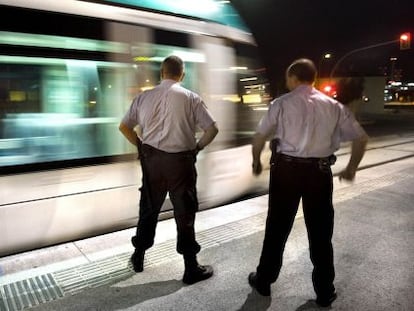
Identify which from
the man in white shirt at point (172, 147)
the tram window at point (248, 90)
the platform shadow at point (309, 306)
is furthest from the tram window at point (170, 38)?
the platform shadow at point (309, 306)

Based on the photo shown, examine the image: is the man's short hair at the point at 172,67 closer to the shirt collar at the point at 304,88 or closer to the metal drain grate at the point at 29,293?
the shirt collar at the point at 304,88


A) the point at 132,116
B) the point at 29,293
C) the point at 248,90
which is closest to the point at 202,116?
the point at 132,116

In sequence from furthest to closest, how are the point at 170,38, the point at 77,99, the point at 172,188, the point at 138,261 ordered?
the point at 170,38 → the point at 77,99 → the point at 138,261 → the point at 172,188

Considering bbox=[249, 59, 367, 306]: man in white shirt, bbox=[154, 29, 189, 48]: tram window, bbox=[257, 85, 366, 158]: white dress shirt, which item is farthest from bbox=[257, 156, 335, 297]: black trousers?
bbox=[154, 29, 189, 48]: tram window

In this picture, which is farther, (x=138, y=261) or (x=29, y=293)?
(x=138, y=261)

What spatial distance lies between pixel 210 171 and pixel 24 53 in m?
2.59

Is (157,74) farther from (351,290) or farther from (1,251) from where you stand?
(351,290)

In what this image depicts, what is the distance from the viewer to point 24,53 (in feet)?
12.7

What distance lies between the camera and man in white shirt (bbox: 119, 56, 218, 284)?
3.39 m

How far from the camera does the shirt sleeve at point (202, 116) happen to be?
346 cm

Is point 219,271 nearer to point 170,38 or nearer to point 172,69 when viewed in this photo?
point 172,69

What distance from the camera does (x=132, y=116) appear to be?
358cm

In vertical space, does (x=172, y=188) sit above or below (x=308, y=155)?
below

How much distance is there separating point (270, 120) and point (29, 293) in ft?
Answer: 7.52
